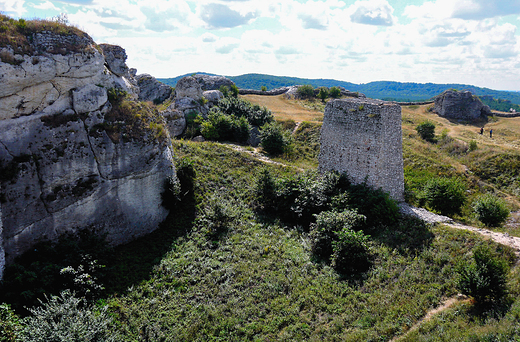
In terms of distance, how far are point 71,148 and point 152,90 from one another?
103 ft

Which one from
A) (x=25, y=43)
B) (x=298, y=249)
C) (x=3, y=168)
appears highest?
(x=25, y=43)

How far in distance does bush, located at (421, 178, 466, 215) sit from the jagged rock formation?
13109 mm

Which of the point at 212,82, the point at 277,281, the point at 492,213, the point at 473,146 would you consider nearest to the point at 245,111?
the point at 212,82

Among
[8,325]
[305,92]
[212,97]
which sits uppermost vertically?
[305,92]

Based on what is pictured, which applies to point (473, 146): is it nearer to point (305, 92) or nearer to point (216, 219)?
point (216, 219)

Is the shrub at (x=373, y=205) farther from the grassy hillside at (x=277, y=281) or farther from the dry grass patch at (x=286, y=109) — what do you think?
the dry grass patch at (x=286, y=109)

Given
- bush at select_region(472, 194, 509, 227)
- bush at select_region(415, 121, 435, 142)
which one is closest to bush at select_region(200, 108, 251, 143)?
bush at select_region(472, 194, 509, 227)

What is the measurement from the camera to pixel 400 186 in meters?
14.6

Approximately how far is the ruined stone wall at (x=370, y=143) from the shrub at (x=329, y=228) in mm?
2850

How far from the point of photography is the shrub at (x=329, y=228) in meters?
11.8

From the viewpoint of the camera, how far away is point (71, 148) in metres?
10.7

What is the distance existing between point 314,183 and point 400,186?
4.24 m

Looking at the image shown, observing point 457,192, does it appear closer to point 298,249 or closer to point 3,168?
point 298,249

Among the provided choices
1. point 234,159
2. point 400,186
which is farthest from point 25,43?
point 400,186
